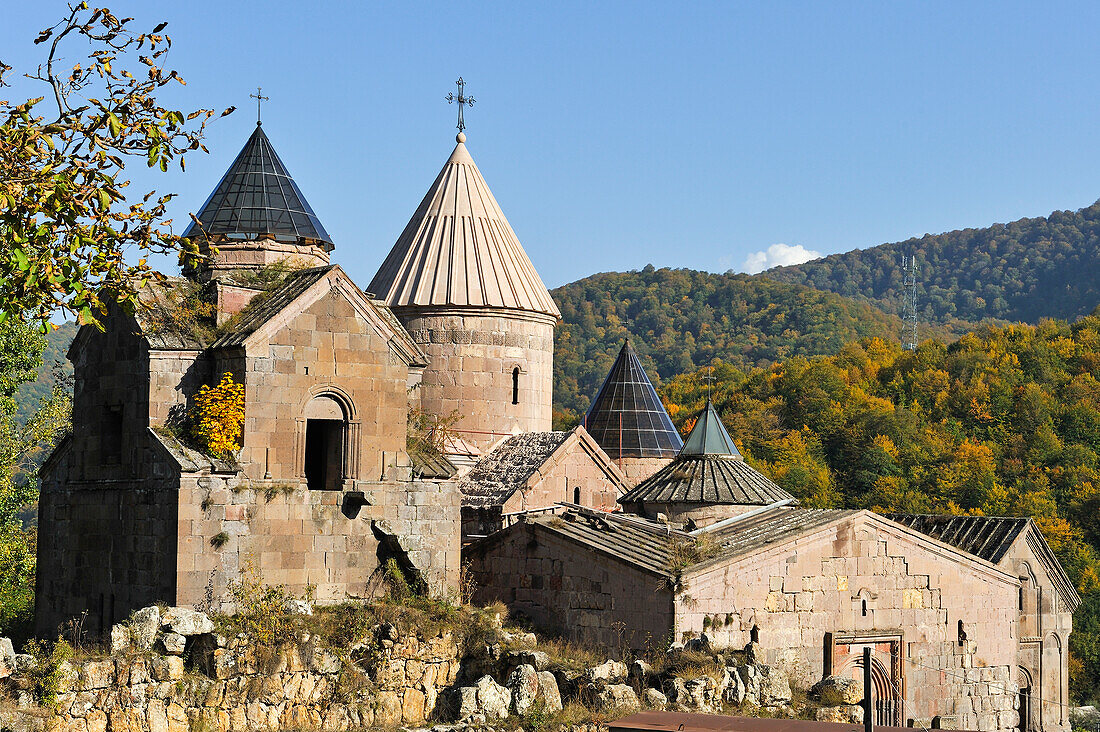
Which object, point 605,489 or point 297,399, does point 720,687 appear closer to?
point 297,399

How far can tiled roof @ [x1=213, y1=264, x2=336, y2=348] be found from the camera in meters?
18.7

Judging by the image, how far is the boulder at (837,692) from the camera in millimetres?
17203

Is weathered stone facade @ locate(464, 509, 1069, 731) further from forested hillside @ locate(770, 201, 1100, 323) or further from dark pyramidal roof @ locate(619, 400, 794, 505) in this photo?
forested hillside @ locate(770, 201, 1100, 323)

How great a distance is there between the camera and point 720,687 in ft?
55.0

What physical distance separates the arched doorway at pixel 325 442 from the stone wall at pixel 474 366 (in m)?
7.01

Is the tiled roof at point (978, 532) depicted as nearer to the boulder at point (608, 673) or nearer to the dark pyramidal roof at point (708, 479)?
the dark pyramidal roof at point (708, 479)

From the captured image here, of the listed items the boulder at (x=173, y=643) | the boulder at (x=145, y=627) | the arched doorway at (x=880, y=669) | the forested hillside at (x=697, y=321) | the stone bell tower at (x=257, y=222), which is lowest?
the arched doorway at (x=880, y=669)

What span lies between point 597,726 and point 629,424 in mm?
17340

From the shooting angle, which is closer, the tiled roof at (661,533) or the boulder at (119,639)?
the boulder at (119,639)

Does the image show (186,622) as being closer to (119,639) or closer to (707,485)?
(119,639)

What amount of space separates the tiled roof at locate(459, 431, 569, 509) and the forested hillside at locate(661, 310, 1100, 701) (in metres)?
35.8

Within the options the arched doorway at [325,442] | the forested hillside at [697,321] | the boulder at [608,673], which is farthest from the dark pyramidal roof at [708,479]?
the forested hillside at [697,321]

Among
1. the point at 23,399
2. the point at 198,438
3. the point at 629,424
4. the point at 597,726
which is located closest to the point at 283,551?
the point at 198,438

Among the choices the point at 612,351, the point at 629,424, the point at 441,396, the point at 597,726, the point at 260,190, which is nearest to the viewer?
the point at 597,726
